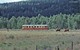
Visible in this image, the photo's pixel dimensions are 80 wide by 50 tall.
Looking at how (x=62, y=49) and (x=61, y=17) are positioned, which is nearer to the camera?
(x=62, y=49)

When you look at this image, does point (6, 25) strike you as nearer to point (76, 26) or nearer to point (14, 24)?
point (14, 24)

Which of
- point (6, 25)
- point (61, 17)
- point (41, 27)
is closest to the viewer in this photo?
point (41, 27)

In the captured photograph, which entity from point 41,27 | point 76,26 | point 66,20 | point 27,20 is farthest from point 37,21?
point 41,27

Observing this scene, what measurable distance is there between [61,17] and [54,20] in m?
8.13

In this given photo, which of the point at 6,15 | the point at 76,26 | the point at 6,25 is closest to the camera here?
the point at 76,26

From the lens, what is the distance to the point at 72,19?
153500 mm

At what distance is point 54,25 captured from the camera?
152 m

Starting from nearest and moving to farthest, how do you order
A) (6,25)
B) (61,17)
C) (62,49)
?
(62,49) → (6,25) → (61,17)

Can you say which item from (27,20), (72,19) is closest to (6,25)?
(27,20)

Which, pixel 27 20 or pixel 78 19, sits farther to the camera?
pixel 27 20

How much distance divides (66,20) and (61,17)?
7.98 meters

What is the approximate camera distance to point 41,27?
408ft

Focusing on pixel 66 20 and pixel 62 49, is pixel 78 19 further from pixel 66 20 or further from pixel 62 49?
pixel 62 49

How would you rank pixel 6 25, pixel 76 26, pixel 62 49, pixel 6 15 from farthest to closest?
pixel 6 15 → pixel 6 25 → pixel 76 26 → pixel 62 49
